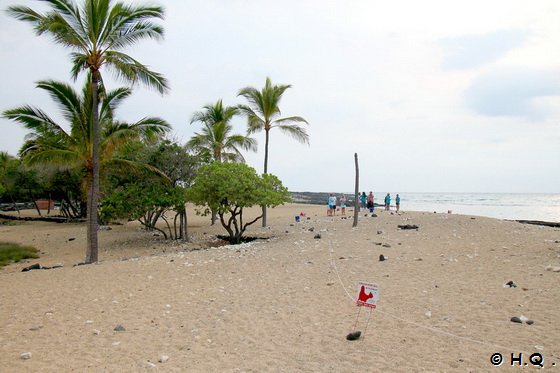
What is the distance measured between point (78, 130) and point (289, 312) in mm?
11576

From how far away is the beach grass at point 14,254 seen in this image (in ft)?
51.4

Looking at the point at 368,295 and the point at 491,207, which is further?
the point at 491,207

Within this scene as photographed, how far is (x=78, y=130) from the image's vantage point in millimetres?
14828

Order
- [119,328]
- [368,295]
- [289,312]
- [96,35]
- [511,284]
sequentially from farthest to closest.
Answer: [96,35] < [511,284] < [289,312] < [119,328] < [368,295]

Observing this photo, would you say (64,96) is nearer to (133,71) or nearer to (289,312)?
(133,71)

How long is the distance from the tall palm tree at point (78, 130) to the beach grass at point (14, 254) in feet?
13.2

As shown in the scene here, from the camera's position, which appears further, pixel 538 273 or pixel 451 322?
pixel 538 273

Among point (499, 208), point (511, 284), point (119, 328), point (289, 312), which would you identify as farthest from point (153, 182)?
point (499, 208)

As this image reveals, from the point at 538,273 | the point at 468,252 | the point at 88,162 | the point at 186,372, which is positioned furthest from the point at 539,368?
the point at 88,162

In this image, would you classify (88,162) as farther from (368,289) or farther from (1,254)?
(368,289)

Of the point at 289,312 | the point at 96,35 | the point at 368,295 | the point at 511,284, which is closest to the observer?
the point at 368,295

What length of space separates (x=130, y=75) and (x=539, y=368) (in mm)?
13356

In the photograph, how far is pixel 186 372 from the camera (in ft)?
16.4

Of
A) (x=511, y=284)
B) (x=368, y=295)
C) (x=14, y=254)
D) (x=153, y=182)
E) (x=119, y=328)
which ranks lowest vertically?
(x=14, y=254)
